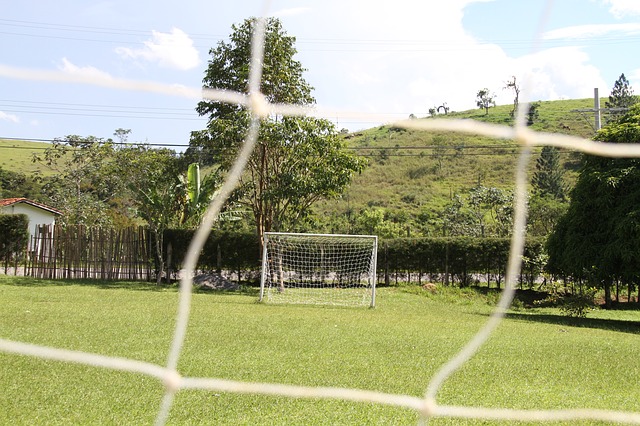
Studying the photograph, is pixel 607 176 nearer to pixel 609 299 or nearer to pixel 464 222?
pixel 609 299

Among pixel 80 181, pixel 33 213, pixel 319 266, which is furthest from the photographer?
pixel 33 213

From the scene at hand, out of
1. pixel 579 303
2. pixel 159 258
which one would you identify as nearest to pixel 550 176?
pixel 579 303

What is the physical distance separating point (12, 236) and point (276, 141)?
28.4 feet

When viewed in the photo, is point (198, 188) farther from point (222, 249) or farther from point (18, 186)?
point (18, 186)

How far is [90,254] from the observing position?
18547mm

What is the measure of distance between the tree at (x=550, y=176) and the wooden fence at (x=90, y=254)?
85.6ft

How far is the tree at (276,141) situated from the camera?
54.8 feet

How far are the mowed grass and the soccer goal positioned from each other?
416 centimetres

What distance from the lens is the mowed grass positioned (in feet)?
15.5

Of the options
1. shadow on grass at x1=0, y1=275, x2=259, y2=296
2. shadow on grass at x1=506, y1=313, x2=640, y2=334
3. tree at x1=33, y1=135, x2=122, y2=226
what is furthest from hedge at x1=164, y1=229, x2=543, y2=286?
tree at x1=33, y1=135, x2=122, y2=226

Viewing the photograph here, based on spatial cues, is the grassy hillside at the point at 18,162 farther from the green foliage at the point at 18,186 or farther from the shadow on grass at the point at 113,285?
the shadow on grass at the point at 113,285

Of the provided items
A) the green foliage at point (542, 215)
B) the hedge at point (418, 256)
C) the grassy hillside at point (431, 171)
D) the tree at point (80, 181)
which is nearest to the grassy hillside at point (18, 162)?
the tree at point (80, 181)

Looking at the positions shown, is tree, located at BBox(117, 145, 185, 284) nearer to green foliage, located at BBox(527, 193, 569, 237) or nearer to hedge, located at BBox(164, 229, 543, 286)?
hedge, located at BBox(164, 229, 543, 286)

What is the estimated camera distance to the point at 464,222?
27562 millimetres
